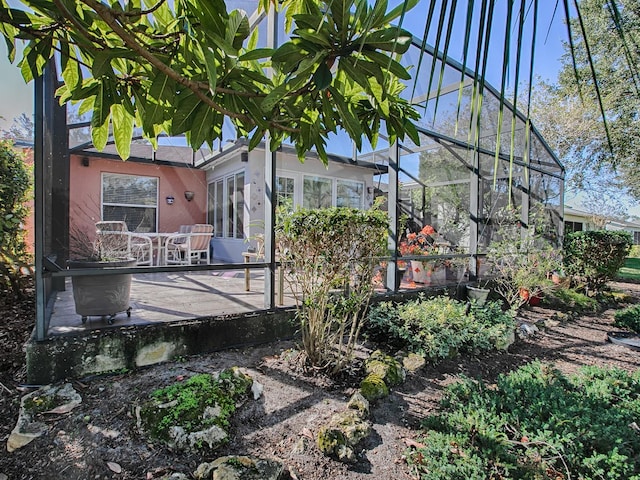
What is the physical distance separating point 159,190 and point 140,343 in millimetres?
4086

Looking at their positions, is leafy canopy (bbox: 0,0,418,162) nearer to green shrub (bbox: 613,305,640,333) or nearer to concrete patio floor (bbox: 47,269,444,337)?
concrete patio floor (bbox: 47,269,444,337)

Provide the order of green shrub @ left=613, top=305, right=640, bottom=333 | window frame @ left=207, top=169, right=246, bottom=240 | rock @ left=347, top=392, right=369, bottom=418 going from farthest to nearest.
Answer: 1. window frame @ left=207, top=169, right=246, bottom=240
2. green shrub @ left=613, top=305, right=640, bottom=333
3. rock @ left=347, top=392, right=369, bottom=418

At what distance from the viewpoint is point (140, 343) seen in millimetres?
2943

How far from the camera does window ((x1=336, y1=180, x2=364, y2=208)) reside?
6.38 meters

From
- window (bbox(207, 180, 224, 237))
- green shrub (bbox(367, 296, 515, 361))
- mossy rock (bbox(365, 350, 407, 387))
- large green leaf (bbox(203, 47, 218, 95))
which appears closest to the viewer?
large green leaf (bbox(203, 47, 218, 95))

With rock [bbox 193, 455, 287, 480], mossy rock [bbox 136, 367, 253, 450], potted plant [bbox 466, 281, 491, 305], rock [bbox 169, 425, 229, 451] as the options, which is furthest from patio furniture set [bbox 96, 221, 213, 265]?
potted plant [bbox 466, 281, 491, 305]

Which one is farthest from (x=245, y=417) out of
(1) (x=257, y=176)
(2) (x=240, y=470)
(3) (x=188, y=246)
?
(1) (x=257, y=176)

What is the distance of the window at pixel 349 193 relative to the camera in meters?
6.38

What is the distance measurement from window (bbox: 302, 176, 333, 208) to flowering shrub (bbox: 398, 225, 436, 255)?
1473 millimetres

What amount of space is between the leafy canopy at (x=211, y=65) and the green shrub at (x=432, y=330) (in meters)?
2.75

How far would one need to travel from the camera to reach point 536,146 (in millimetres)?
7398

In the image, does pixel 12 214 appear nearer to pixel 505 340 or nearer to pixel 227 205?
pixel 227 205

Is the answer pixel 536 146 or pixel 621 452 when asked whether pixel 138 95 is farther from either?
pixel 536 146

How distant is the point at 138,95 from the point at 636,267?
21067mm
